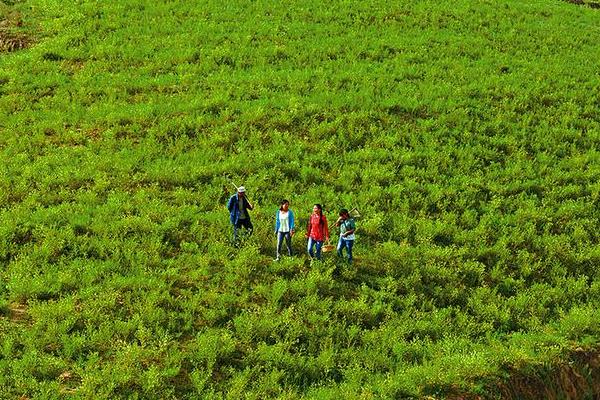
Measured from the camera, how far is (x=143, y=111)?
2186cm

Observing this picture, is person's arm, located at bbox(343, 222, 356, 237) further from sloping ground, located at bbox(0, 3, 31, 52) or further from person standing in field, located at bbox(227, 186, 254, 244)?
sloping ground, located at bbox(0, 3, 31, 52)

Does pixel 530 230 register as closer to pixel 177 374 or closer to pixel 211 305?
pixel 211 305

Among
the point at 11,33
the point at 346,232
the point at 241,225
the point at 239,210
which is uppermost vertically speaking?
the point at 11,33

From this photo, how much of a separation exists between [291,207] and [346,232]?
3109mm

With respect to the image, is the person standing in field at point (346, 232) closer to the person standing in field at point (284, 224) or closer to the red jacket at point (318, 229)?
the red jacket at point (318, 229)

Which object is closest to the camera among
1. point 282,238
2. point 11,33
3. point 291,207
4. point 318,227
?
point 318,227

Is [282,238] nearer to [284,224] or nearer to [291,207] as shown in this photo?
[284,224]

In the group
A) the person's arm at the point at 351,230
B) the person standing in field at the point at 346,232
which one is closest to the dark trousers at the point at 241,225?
the person standing in field at the point at 346,232

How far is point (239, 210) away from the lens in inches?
595

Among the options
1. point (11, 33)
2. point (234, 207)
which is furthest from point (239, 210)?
point (11, 33)

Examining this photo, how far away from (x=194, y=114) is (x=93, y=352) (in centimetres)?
1260

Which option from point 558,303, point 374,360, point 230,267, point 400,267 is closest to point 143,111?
point 230,267

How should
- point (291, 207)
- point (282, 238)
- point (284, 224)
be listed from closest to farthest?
1. point (284, 224)
2. point (282, 238)
3. point (291, 207)

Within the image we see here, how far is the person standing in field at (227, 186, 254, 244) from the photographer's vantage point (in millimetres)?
15031
